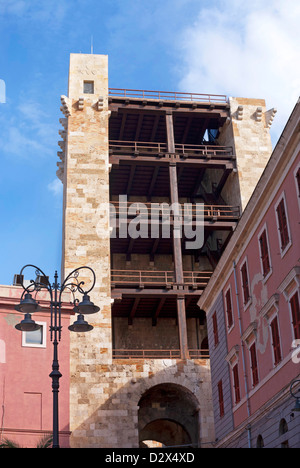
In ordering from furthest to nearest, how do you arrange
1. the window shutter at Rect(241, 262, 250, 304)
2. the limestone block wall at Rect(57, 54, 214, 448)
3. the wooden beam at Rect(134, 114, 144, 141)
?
the wooden beam at Rect(134, 114, 144, 141), the limestone block wall at Rect(57, 54, 214, 448), the window shutter at Rect(241, 262, 250, 304)

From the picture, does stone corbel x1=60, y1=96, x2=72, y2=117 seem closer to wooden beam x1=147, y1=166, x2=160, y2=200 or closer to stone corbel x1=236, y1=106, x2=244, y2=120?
wooden beam x1=147, y1=166, x2=160, y2=200

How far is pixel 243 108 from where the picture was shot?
46.5 m

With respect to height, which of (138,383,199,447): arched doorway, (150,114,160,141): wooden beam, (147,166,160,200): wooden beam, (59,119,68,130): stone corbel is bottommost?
(138,383,199,447): arched doorway

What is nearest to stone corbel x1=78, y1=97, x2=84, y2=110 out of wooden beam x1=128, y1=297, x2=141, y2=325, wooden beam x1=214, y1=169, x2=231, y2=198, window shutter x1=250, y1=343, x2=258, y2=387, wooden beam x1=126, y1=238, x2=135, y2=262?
wooden beam x1=126, y1=238, x2=135, y2=262

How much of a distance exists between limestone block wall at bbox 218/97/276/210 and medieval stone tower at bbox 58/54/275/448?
8cm

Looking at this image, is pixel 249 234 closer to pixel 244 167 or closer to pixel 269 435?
pixel 269 435

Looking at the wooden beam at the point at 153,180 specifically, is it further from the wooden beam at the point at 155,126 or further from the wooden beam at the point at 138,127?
the wooden beam at the point at 138,127

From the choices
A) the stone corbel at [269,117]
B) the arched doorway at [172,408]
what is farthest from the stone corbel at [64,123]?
the arched doorway at [172,408]

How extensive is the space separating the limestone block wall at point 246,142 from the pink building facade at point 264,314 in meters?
15.9

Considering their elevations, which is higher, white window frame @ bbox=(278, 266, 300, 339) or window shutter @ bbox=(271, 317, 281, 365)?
white window frame @ bbox=(278, 266, 300, 339)

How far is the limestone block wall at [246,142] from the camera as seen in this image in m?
44.3

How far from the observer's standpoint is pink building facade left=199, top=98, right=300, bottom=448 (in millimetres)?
20484
